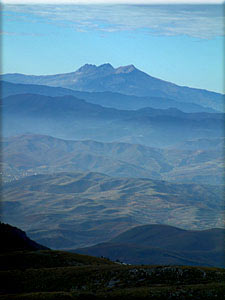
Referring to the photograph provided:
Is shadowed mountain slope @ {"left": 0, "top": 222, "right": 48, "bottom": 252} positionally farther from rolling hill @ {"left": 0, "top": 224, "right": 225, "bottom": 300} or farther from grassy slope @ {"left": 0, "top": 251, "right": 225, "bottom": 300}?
grassy slope @ {"left": 0, "top": 251, "right": 225, "bottom": 300}

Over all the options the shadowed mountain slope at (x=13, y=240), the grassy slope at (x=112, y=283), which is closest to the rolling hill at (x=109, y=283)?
the grassy slope at (x=112, y=283)

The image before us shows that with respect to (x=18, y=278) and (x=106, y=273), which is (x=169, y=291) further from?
(x=18, y=278)

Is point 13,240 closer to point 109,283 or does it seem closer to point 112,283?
point 109,283

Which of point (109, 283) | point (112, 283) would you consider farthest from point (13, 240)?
point (112, 283)

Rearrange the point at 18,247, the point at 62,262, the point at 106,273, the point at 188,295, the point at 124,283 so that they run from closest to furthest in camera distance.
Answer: the point at 188,295, the point at 124,283, the point at 106,273, the point at 62,262, the point at 18,247

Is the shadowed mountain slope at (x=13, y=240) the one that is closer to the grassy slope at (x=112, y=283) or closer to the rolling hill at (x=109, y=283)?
the rolling hill at (x=109, y=283)

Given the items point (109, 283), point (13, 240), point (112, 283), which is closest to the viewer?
point (112, 283)

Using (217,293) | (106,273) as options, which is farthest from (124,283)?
(217,293)

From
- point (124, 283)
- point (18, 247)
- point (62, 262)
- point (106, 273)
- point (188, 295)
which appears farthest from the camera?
point (18, 247)

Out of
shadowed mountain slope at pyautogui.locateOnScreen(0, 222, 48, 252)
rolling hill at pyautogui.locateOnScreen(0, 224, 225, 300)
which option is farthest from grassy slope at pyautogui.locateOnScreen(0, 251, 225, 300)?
shadowed mountain slope at pyautogui.locateOnScreen(0, 222, 48, 252)

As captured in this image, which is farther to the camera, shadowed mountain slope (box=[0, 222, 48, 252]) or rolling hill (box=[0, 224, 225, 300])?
shadowed mountain slope (box=[0, 222, 48, 252])

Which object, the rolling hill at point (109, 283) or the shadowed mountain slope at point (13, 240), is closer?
the rolling hill at point (109, 283)
